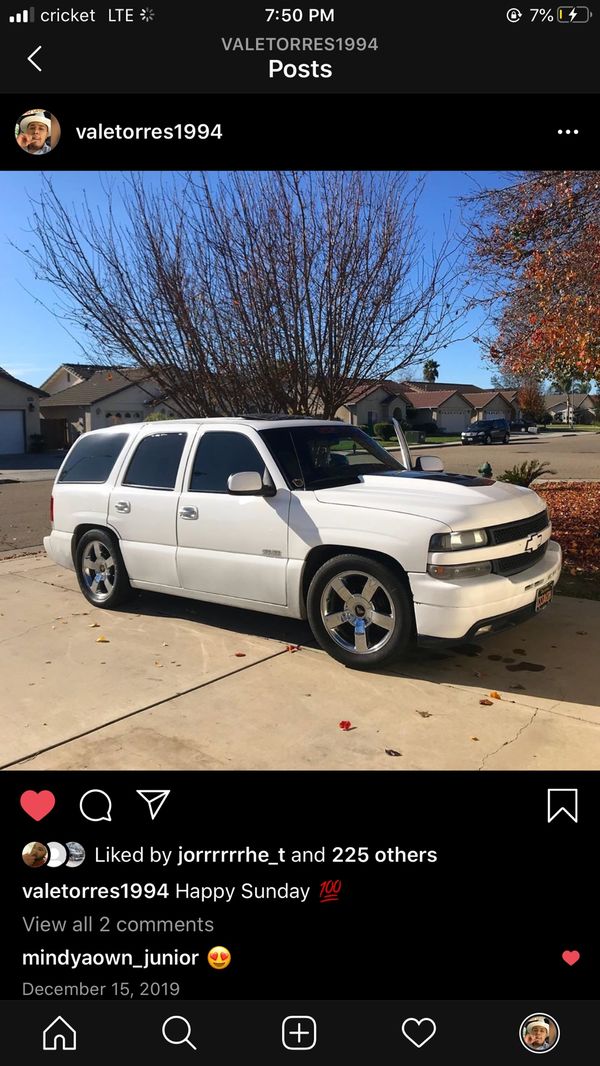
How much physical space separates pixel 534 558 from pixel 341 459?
1654 mm

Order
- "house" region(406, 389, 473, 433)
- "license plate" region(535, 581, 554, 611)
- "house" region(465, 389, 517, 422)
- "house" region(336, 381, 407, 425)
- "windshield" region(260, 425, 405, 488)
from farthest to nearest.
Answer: "house" region(465, 389, 517, 422), "house" region(406, 389, 473, 433), "house" region(336, 381, 407, 425), "windshield" region(260, 425, 405, 488), "license plate" region(535, 581, 554, 611)

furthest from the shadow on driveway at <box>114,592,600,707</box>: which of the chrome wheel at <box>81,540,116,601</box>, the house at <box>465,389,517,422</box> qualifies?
the house at <box>465,389,517,422</box>

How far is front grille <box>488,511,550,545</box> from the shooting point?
15.5 ft

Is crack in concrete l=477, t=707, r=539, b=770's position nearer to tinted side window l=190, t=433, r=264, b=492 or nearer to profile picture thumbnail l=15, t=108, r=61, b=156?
tinted side window l=190, t=433, r=264, b=492

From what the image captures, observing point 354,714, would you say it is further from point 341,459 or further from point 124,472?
point 124,472

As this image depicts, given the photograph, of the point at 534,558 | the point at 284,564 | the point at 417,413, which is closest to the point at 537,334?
the point at 534,558

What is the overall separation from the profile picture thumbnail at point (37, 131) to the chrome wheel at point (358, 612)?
9.68ft

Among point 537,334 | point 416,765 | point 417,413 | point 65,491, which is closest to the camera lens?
point 416,765

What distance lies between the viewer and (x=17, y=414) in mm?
39000

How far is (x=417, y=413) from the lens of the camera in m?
72.6

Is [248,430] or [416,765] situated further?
[248,430]

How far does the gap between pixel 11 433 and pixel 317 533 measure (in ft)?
123

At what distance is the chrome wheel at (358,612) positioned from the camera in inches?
188
